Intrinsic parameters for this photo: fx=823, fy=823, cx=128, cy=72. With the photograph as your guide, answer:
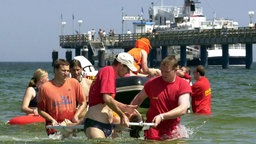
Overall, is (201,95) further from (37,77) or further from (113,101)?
(113,101)

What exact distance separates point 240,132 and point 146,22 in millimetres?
87049

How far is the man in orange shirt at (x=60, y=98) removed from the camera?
32.7 feet

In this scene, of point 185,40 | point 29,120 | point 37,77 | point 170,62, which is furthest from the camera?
point 185,40

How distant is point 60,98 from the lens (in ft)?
32.9

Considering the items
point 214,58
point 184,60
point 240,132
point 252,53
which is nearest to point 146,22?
point 214,58

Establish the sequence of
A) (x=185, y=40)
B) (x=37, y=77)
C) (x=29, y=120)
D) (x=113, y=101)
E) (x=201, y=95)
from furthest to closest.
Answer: (x=185, y=40), (x=201, y=95), (x=29, y=120), (x=37, y=77), (x=113, y=101)

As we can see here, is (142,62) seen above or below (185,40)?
above

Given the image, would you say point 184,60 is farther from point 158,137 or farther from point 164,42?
point 158,137

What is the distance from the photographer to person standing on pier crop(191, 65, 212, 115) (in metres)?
16.3

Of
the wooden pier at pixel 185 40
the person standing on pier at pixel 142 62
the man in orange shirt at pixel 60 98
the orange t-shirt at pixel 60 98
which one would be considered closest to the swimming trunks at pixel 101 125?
the man in orange shirt at pixel 60 98

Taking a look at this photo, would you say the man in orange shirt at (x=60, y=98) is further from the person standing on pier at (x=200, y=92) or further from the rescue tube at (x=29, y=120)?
the person standing on pier at (x=200, y=92)

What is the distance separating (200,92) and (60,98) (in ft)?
22.2

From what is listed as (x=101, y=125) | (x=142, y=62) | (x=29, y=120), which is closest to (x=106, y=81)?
(x=101, y=125)

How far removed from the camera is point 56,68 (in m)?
9.91
